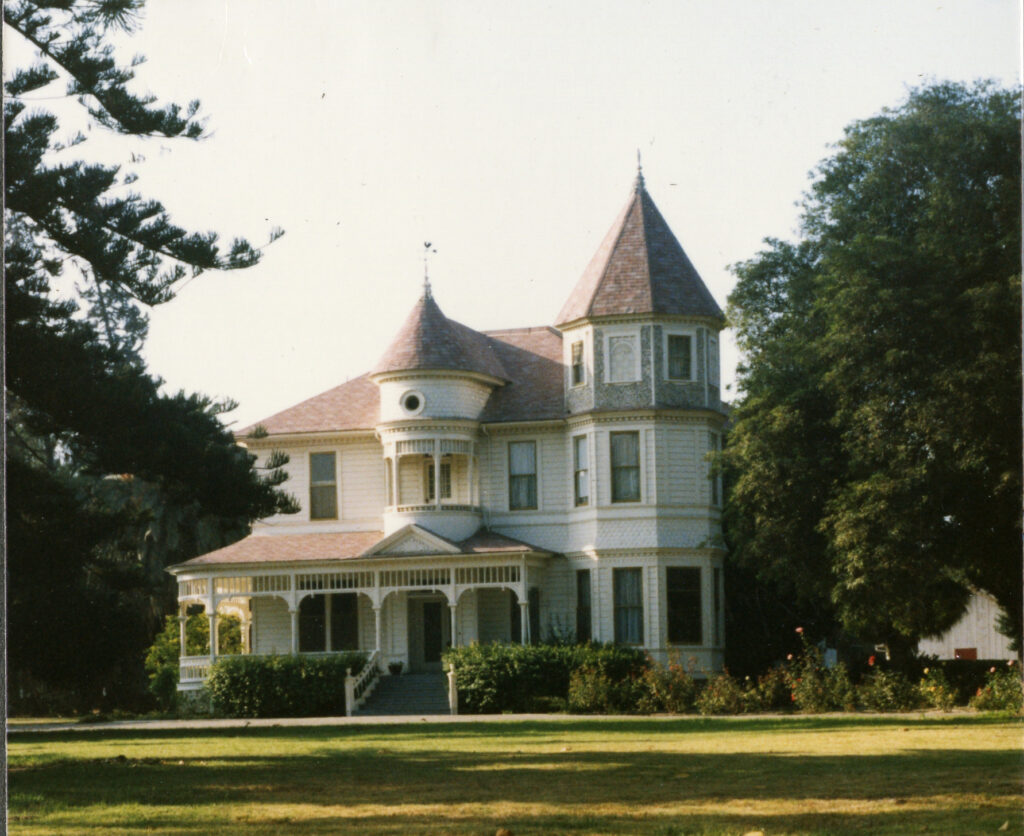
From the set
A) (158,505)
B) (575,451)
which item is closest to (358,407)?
(575,451)

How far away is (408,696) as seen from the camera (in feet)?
111

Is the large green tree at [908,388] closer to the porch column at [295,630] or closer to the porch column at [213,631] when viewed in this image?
the porch column at [295,630]

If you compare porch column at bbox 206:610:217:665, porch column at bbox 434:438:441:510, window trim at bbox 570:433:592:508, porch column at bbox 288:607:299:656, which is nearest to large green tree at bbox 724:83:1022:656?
window trim at bbox 570:433:592:508

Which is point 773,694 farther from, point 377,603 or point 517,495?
point 377,603

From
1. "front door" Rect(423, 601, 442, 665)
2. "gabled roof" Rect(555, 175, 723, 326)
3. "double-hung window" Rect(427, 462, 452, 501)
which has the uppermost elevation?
"gabled roof" Rect(555, 175, 723, 326)

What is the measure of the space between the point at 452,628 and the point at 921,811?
25.6 metres

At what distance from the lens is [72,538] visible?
2231 centimetres

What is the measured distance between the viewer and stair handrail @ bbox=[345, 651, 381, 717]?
3244 centimetres

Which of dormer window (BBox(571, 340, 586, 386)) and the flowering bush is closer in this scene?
the flowering bush

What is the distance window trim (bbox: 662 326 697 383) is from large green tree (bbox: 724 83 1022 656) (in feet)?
19.3

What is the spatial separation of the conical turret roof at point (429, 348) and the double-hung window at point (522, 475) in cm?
207

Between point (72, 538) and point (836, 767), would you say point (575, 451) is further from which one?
point (836, 767)

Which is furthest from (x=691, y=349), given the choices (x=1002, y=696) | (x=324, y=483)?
(x=1002, y=696)

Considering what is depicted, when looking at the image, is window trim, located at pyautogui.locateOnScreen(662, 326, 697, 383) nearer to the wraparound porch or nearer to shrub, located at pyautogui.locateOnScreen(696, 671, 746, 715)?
the wraparound porch
